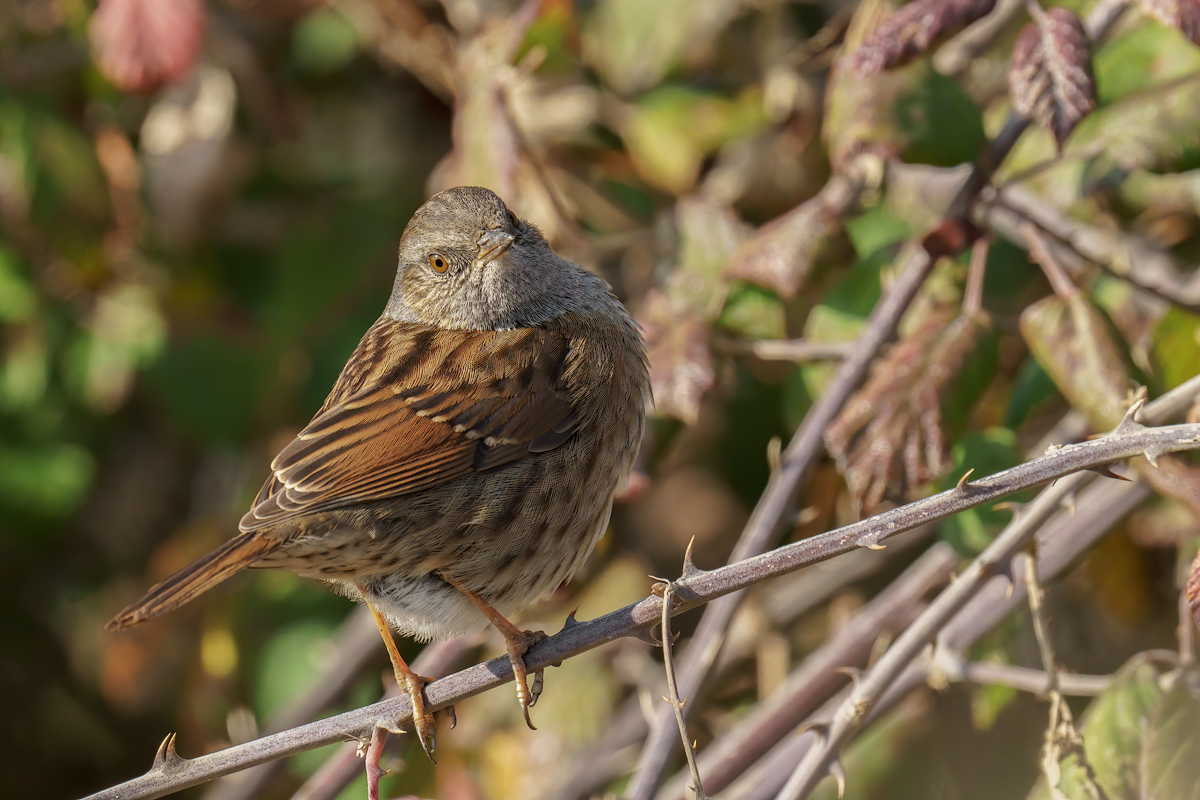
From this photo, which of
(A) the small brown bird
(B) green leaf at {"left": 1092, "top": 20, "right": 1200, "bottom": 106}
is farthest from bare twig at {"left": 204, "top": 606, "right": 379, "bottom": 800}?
(B) green leaf at {"left": 1092, "top": 20, "right": 1200, "bottom": 106}

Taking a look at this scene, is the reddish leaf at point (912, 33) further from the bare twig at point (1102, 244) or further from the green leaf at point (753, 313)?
the green leaf at point (753, 313)

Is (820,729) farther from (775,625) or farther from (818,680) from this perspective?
(775,625)

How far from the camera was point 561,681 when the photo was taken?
341 cm

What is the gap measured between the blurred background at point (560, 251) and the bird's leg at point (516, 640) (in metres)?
0.46

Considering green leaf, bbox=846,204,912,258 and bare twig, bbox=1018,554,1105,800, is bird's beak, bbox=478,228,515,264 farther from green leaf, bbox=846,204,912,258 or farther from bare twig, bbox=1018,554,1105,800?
bare twig, bbox=1018,554,1105,800

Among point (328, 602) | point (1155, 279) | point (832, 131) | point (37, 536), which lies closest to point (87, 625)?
point (37, 536)

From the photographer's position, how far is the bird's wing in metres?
2.32

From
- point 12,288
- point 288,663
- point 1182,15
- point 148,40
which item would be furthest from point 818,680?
point 12,288

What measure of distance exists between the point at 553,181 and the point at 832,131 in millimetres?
1195

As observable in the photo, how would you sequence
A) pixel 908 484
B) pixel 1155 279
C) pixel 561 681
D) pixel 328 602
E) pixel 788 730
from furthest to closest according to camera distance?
pixel 328 602 < pixel 561 681 < pixel 1155 279 < pixel 788 730 < pixel 908 484

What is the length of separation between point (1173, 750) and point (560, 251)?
1964 mm

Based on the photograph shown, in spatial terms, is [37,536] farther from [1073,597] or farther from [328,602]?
[1073,597]

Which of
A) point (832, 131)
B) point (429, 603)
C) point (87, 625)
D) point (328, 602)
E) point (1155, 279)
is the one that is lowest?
point (87, 625)

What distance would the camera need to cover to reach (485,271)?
9.37 feet
